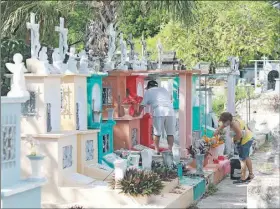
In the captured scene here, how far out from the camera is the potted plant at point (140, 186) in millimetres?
9617

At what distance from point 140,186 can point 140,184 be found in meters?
0.03

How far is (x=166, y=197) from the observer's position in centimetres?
1014

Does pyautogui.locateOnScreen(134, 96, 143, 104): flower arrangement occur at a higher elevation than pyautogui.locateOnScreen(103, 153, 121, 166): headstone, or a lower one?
higher

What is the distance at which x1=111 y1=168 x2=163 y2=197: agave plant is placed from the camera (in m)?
9.62

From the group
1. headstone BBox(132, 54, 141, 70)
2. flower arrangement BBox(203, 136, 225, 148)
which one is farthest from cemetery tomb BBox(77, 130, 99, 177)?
headstone BBox(132, 54, 141, 70)

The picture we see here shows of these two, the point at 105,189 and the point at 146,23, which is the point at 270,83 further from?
the point at 105,189

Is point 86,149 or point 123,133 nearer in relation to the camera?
point 86,149

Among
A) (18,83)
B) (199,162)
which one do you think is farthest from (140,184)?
(199,162)

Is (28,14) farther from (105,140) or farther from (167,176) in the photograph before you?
(167,176)

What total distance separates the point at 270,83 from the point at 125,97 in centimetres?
2630

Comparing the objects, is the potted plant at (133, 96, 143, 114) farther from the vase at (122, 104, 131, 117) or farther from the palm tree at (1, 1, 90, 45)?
the palm tree at (1, 1, 90, 45)

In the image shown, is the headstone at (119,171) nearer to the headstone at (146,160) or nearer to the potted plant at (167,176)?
the potted plant at (167,176)

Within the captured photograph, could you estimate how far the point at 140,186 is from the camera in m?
9.66

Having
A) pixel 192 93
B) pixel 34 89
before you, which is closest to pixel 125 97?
pixel 192 93
